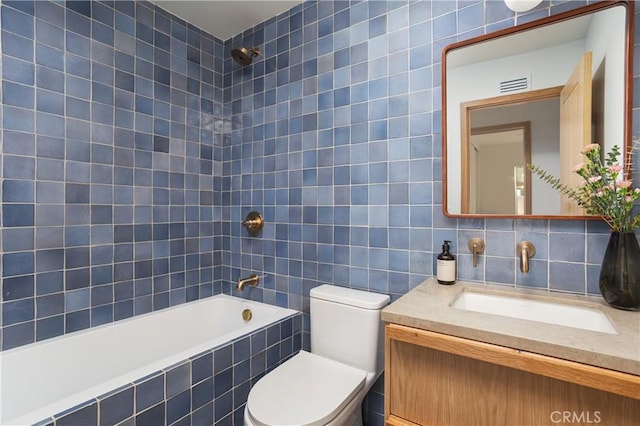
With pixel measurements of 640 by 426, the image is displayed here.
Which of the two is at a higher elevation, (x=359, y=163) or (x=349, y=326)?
(x=359, y=163)

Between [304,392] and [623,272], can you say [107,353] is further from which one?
[623,272]

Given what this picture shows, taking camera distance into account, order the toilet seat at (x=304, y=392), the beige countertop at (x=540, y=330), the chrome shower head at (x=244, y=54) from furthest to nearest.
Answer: the chrome shower head at (x=244, y=54)
the toilet seat at (x=304, y=392)
the beige countertop at (x=540, y=330)

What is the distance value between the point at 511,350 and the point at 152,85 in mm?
2217

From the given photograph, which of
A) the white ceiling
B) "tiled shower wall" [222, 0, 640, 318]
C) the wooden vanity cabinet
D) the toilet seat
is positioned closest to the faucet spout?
"tiled shower wall" [222, 0, 640, 318]

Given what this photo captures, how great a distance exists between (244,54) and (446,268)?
1790 mm

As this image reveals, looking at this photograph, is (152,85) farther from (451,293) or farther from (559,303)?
(559,303)

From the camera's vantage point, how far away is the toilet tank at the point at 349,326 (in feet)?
4.67

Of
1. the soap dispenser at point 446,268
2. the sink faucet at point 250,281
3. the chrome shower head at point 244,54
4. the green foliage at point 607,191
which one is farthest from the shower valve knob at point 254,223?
the green foliage at point 607,191

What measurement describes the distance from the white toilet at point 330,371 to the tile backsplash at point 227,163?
21cm

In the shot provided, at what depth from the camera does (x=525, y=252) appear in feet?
4.00

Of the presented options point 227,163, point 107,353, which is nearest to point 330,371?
point 107,353

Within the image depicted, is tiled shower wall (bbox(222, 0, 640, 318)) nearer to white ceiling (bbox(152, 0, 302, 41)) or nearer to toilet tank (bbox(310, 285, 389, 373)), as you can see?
white ceiling (bbox(152, 0, 302, 41))

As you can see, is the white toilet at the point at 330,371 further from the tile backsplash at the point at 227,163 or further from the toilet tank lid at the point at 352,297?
the tile backsplash at the point at 227,163

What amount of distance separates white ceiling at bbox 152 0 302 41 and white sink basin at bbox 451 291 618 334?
190 cm
